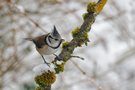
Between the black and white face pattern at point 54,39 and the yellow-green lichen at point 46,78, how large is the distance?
0.10m

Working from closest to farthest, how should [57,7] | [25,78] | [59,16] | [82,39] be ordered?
[82,39], [57,7], [59,16], [25,78]

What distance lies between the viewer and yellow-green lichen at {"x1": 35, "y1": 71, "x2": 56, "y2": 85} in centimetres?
121

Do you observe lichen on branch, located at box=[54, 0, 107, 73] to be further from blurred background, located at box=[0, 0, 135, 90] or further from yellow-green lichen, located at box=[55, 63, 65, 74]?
blurred background, located at box=[0, 0, 135, 90]

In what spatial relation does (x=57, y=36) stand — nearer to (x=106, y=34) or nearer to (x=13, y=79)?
(x=13, y=79)

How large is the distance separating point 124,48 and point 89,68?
2.41ft

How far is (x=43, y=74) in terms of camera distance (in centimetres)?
123

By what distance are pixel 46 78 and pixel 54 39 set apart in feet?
0.39

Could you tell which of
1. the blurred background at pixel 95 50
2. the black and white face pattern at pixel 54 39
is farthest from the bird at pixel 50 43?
the blurred background at pixel 95 50

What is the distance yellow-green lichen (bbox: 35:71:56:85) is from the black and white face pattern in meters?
0.10

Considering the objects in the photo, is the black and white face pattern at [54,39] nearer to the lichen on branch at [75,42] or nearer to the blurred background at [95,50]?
the lichen on branch at [75,42]

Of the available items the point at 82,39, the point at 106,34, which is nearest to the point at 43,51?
the point at 82,39

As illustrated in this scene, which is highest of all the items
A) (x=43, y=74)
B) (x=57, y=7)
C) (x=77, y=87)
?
(x=77, y=87)

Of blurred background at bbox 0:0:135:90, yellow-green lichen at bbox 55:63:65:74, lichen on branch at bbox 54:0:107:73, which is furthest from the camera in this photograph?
blurred background at bbox 0:0:135:90

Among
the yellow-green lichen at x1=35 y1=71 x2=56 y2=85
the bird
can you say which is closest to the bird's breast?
the bird
